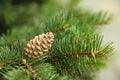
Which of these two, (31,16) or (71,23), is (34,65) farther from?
(31,16)

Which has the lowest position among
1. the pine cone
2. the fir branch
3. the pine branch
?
the fir branch

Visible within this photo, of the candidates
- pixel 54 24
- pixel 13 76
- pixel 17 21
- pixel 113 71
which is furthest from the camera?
pixel 113 71

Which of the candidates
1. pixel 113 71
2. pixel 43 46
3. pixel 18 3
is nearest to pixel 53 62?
pixel 43 46

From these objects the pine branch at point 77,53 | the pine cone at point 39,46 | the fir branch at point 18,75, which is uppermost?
the pine cone at point 39,46

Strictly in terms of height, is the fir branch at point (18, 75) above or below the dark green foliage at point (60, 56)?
below

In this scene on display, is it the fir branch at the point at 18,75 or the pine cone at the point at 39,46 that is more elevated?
the pine cone at the point at 39,46

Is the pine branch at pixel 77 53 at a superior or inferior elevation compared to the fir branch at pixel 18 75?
superior

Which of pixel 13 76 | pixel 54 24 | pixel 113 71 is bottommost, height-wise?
pixel 13 76

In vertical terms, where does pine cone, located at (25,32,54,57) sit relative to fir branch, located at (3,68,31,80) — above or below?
above
